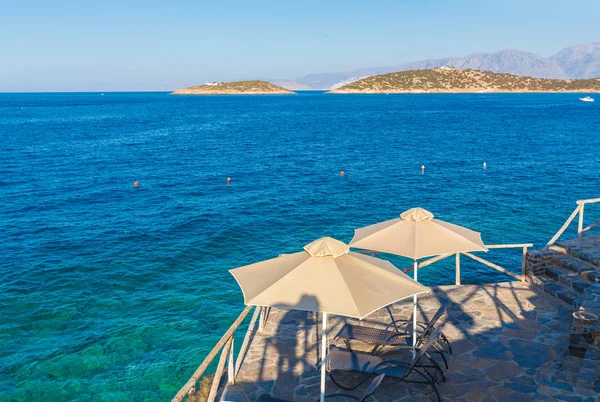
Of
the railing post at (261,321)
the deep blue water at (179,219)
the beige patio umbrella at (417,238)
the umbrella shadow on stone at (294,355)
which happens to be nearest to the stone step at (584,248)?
the beige patio umbrella at (417,238)

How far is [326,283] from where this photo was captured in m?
6.69

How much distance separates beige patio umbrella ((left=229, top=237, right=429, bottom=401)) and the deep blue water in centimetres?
637

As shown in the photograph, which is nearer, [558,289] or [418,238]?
[418,238]

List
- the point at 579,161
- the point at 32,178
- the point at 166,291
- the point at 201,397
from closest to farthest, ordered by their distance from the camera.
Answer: the point at 201,397 → the point at 166,291 → the point at 32,178 → the point at 579,161

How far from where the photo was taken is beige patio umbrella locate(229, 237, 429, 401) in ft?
21.1

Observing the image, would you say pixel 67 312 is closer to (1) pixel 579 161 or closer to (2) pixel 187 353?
(2) pixel 187 353

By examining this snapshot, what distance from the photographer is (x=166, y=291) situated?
1727 centimetres

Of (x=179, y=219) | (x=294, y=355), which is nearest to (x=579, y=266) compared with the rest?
(x=294, y=355)

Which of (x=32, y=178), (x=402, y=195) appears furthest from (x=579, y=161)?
(x=32, y=178)

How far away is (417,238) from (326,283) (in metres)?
3.13

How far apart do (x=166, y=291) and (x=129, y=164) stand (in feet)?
99.4

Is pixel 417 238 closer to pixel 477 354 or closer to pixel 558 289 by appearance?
pixel 477 354

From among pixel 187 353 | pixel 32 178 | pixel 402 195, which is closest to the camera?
pixel 187 353

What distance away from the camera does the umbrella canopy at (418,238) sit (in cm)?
890
